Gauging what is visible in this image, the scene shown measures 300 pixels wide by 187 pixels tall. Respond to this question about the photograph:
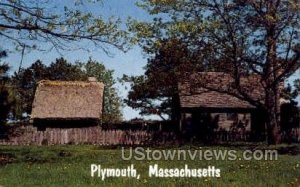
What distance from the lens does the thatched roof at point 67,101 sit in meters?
50.9

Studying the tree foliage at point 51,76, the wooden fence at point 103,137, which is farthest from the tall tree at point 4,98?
the tree foliage at point 51,76

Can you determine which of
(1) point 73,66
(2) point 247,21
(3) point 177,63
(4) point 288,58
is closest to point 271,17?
(2) point 247,21

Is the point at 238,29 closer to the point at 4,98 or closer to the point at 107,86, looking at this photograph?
the point at 4,98

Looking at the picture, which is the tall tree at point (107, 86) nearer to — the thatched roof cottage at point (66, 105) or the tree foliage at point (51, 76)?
the tree foliage at point (51, 76)

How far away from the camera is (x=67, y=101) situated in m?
52.1

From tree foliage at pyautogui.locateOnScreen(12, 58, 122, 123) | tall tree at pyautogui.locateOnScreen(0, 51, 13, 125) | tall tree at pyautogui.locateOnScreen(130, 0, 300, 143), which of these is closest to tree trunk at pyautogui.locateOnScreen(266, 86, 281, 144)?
tall tree at pyautogui.locateOnScreen(130, 0, 300, 143)

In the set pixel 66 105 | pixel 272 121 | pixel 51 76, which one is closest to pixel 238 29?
pixel 272 121

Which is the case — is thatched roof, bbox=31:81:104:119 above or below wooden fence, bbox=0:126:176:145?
above

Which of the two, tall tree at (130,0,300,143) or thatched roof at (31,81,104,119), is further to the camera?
thatched roof at (31,81,104,119)

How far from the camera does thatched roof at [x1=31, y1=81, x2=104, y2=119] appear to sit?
5094 cm

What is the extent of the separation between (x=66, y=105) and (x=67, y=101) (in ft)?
1.90

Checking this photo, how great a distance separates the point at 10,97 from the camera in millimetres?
41000

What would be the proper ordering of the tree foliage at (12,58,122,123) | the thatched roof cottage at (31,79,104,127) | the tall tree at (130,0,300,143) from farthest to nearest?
the tree foliage at (12,58,122,123) < the thatched roof cottage at (31,79,104,127) < the tall tree at (130,0,300,143)

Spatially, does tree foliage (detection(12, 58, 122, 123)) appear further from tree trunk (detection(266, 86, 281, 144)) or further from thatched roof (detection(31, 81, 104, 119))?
tree trunk (detection(266, 86, 281, 144))
